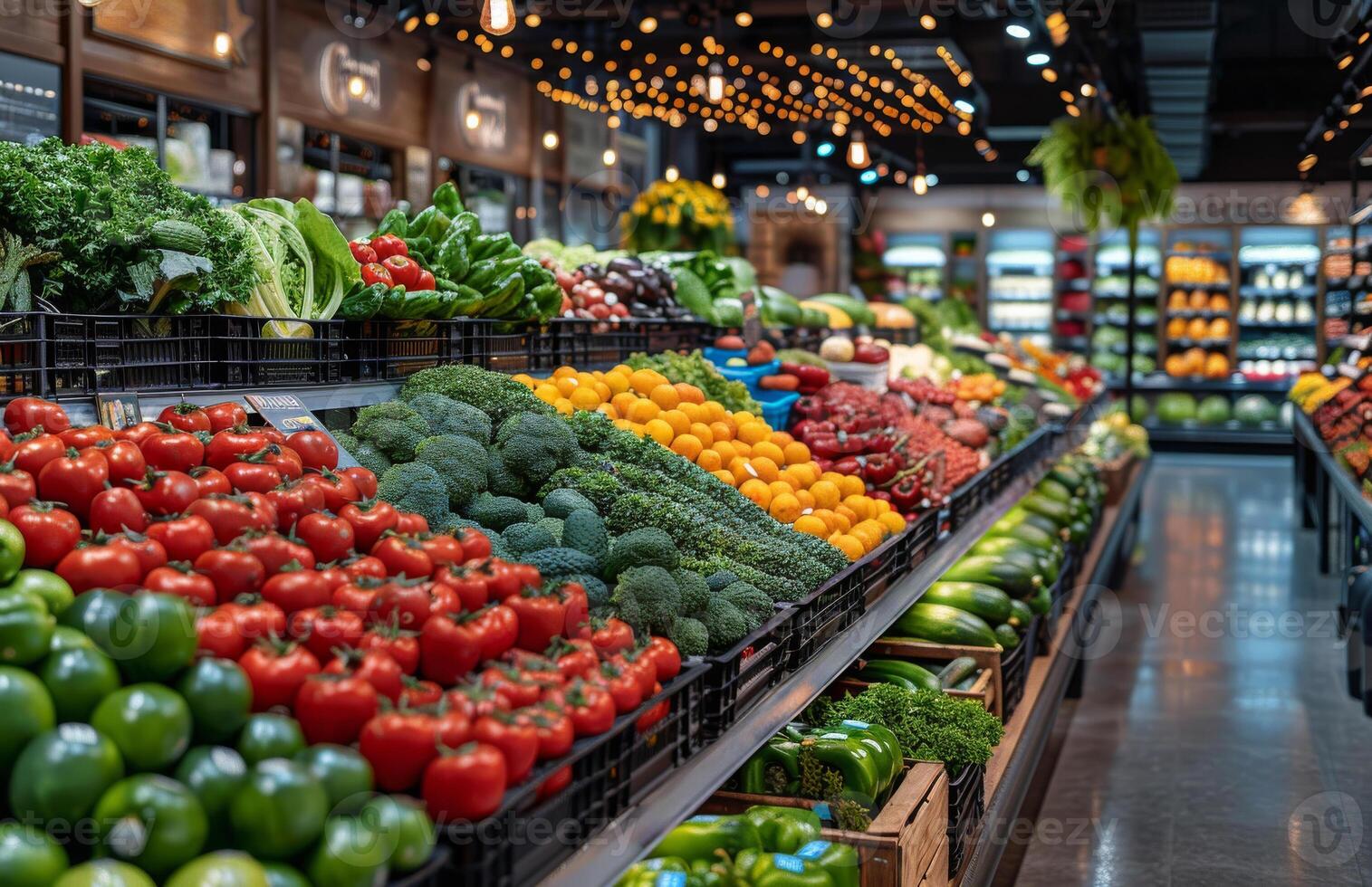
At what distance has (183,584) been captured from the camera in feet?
5.45

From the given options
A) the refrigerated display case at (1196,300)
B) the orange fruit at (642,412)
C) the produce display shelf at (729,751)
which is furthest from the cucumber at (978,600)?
the refrigerated display case at (1196,300)

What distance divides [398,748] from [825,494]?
2342 mm

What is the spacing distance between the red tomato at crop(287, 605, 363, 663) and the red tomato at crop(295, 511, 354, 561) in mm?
279

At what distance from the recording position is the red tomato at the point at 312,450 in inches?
93.6

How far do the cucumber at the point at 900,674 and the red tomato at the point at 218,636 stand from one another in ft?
7.38

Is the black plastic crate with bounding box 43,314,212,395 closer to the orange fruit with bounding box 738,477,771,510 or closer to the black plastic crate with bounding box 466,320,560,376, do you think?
the black plastic crate with bounding box 466,320,560,376

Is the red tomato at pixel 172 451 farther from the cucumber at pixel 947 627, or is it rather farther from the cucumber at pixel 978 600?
the cucumber at pixel 978 600

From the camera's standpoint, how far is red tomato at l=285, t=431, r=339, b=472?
2.38 meters

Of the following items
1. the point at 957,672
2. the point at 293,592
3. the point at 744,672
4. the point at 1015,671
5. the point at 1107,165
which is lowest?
the point at 1015,671

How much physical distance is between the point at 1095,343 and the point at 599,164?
277 inches

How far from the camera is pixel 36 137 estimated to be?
6379 mm

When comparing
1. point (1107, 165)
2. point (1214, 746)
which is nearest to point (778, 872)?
point (1214, 746)

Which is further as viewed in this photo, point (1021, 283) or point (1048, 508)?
point (1021, 283)

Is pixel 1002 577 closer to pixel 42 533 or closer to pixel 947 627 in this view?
pixel 947 627
